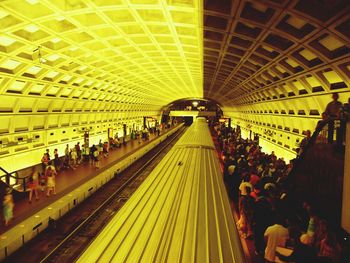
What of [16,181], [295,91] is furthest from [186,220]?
[16,181]

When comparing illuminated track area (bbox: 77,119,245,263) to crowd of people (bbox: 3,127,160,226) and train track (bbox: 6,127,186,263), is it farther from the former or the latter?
crowd of people (bbox: 3,127,160,226)

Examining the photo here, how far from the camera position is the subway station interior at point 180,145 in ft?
12.0

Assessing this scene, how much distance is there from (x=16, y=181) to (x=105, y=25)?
855cm

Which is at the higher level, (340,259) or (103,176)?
(340,259)

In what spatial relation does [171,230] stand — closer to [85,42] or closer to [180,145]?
[180,145]

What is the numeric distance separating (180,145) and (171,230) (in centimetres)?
815

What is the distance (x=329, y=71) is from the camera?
870cm

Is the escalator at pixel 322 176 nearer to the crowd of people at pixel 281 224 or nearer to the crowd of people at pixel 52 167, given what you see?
the crowd of people at pixel 281 224

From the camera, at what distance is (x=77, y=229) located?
32.0 ft

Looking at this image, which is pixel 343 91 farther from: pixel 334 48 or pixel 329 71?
pixel 334 48

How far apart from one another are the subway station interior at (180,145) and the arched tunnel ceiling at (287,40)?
0.04m

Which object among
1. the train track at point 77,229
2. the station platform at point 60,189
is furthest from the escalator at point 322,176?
the station platform at point 60,189

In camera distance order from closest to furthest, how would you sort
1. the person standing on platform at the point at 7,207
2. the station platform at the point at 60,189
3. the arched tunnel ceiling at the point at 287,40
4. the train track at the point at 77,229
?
the arched tunnel ceiling at the point at 287,40 → the train track at the point at 77,229 → the person standing on platform at the point at 7,207 → the station platform at the point at 60,189

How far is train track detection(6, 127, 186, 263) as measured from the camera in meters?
8.04
